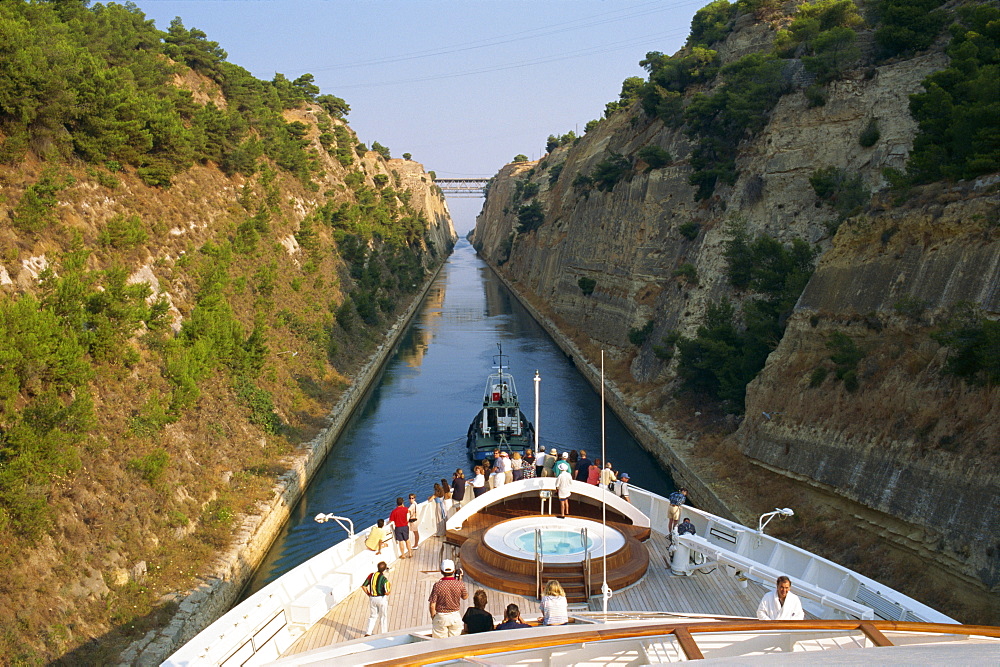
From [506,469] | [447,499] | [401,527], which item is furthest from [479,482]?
[401,527]

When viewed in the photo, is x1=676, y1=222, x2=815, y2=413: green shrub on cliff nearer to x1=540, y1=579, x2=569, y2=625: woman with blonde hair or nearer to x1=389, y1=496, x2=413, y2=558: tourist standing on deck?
x1=389, y1=496, x2=413, y2=558: tourist standing on deck

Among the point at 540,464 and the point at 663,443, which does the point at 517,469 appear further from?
the point at 663,443

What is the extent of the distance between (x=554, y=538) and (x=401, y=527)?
2957mm

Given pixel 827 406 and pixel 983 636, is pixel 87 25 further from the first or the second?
pixel 983 636

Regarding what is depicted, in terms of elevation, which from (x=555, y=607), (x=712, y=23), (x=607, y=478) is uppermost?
(x=712, y=23)

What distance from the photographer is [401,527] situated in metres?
14.5

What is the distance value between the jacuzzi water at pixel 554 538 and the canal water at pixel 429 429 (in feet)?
25.1

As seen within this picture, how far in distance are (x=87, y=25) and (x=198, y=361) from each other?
24.3 metres

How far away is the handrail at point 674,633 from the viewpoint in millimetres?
6746

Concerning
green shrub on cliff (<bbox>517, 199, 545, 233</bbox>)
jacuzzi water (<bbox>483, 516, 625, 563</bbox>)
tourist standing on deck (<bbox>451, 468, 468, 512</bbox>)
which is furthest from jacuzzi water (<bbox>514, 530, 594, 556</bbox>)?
green shrub on cliff (<bbox>517, 199, 545, 233</bbox>)

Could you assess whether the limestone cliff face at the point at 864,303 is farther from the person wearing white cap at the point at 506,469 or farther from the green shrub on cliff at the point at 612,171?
the green shrub on cliff at the point at 612,171

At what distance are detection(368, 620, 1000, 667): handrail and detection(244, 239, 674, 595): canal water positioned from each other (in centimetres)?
1301

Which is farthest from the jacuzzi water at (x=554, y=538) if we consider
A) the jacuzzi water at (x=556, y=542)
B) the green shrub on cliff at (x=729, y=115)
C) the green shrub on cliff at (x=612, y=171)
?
the green shrub on cliff at (x=612, y=171)

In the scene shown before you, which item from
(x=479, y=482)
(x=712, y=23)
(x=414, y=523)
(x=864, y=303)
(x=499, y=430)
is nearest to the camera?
(x=414, y=523)
